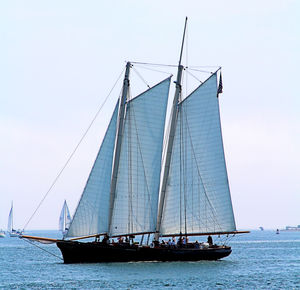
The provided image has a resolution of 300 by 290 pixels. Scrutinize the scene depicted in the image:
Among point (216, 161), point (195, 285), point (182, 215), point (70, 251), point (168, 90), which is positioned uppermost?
point (168, 90)

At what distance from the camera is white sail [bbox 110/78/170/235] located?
60000mm

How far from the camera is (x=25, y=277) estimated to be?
54.7 metres

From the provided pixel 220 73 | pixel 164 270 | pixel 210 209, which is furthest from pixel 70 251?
pixel 220 73

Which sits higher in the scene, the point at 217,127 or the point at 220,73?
the point at 220,73

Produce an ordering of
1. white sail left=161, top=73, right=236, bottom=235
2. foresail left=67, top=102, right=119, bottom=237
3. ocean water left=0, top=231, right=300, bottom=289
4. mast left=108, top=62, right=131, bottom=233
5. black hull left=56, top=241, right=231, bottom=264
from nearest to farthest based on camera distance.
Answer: ocean water left=0, top=231, right=300, bottom=289 → foresail left=67, top=102, right=119, bottom=237 → black hull left=56, top=241, right=231, bottom=264 → mast left=108, top=62, right=131, bottom=233 → white sail left=161, top=73, right=236, bottom=235

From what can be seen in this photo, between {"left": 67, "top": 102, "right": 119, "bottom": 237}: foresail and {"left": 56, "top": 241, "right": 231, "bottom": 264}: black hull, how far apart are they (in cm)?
148

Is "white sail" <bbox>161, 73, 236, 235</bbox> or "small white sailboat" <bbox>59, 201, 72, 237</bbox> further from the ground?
"small white sailboat" <bbox>59, 201, 72, 237</bbox>


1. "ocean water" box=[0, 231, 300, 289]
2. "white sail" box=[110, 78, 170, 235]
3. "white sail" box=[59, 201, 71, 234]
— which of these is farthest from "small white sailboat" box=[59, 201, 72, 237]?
"white sail" box=[110, 78, 170, 235]

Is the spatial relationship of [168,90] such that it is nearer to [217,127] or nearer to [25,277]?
[217,127]

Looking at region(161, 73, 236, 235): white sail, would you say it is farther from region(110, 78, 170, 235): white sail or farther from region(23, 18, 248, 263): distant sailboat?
region(110, 78, 170, 235): white sail

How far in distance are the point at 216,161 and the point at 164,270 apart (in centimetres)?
1389

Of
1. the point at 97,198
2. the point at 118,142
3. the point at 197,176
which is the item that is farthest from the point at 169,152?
the point at 97,198

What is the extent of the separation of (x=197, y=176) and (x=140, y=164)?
250 inches

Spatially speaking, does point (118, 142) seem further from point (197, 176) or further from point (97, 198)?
point (197, 176)
